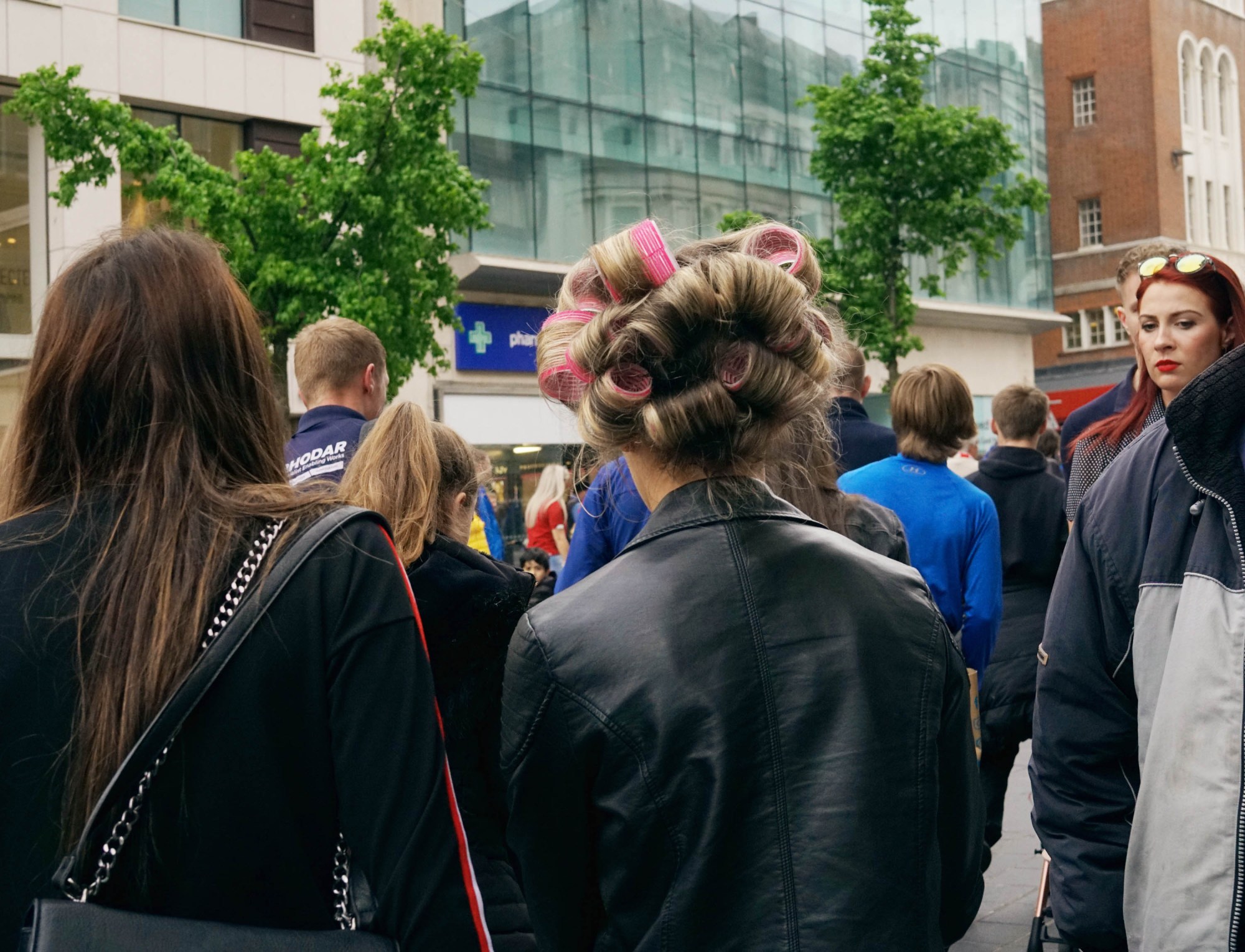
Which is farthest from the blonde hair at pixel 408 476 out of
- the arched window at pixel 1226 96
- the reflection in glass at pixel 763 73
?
the arched window at pixel 1226 96

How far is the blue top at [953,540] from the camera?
5.39 meters

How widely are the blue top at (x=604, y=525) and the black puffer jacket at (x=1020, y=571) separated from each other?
2.21 meters

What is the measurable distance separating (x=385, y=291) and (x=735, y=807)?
599 inches

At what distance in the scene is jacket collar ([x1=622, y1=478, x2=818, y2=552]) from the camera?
6.70 ft

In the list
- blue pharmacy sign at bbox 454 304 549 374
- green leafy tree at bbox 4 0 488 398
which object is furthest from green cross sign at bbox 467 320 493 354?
green leafy tree at bbox 4 0 488 398

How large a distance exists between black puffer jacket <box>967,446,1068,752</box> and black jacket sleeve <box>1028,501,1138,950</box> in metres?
3.25

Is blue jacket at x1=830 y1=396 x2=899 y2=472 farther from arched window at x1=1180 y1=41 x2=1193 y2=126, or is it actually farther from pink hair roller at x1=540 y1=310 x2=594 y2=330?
arched window at x1=1180 y1=41 x2=1193 y2=126

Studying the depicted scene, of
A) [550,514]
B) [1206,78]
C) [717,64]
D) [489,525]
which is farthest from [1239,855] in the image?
[1206,78]

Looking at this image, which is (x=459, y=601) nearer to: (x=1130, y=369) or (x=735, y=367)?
(x=735, y=367)

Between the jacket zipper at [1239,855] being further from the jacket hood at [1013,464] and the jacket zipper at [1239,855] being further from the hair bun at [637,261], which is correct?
the jacket hood at [1013,464]

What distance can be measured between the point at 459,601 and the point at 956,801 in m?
1.71

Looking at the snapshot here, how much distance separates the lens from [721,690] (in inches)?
75.3

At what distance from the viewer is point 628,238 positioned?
2.06 meters

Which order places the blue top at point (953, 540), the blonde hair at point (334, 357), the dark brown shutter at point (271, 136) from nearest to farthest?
the blonde hair at point (334, 357), the blue top at point (953, 540), the dark brown shutter at point (271, 136)
